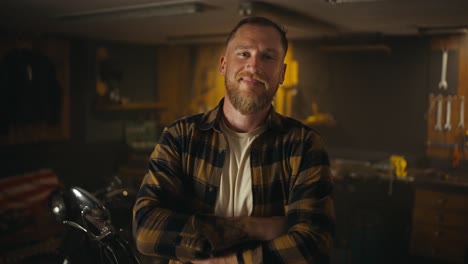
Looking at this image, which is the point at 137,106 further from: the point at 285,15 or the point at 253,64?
the point at 253,64

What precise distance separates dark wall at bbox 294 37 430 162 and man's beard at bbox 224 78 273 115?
6.88 feet

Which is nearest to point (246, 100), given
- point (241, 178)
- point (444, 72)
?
point (241, 178)

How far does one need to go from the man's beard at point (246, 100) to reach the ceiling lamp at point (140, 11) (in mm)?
978

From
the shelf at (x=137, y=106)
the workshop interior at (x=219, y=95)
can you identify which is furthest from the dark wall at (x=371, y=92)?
the shelf at (x=137, y=106)

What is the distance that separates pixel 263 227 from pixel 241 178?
15 centimetres

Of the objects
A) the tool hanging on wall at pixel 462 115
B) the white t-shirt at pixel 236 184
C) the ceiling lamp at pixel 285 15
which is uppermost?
the ceiling lamp at pixel 285 15

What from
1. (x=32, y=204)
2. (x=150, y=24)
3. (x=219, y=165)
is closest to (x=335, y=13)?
(x=150, y=24)

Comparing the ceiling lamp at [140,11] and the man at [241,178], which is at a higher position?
the ceiling lamp at [140,11]

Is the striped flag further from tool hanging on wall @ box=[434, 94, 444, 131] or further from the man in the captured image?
tool hanging on wall @ box=[434, 94, 444, 131]

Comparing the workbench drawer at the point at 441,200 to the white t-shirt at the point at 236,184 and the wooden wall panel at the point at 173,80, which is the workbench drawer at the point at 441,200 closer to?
the white t-shirt at the point at 236,184

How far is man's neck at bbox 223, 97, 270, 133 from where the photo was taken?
1239 mm

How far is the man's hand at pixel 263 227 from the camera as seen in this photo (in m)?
1.14

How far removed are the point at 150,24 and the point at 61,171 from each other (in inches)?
61.2

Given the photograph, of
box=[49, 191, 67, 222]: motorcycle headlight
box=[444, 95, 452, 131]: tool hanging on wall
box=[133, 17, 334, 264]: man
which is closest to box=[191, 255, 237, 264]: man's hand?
box=[133, 17, 334, 264]: man
